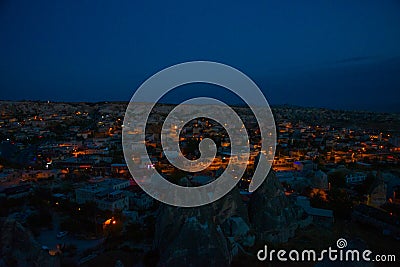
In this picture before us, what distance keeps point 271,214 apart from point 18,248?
6427 mm

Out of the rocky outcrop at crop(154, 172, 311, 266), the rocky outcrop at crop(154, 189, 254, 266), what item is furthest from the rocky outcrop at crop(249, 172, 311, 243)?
the rocky outcrop at crop(154, 189, 254, 266)

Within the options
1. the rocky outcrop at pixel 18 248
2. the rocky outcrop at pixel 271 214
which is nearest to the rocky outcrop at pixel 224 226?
the rocky outcrop at pixel 271 214

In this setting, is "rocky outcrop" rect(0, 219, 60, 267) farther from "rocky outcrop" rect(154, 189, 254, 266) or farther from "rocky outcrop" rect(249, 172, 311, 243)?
"rocky outcrop" rect(249, 172, 311, 243)

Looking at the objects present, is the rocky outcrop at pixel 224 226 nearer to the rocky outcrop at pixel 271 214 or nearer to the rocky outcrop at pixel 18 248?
the rocky outcrop at pixel 271 214

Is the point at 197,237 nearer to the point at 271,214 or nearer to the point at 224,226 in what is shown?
the point at 224,226

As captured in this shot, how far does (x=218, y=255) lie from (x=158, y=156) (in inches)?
741

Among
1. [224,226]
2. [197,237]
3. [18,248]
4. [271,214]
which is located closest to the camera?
[18,248]

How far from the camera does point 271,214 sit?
9477mm

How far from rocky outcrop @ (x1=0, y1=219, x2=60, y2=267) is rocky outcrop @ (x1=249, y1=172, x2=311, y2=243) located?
5.65m

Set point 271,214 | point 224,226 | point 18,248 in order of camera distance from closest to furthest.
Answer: point 18,248 → point 224,226 → point 271,214

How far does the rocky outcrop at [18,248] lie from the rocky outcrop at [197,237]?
2304 mm

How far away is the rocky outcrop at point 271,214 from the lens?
9.30 meters

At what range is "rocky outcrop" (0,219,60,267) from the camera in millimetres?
5682

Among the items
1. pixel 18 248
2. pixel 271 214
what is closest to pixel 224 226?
pixel 271 214
